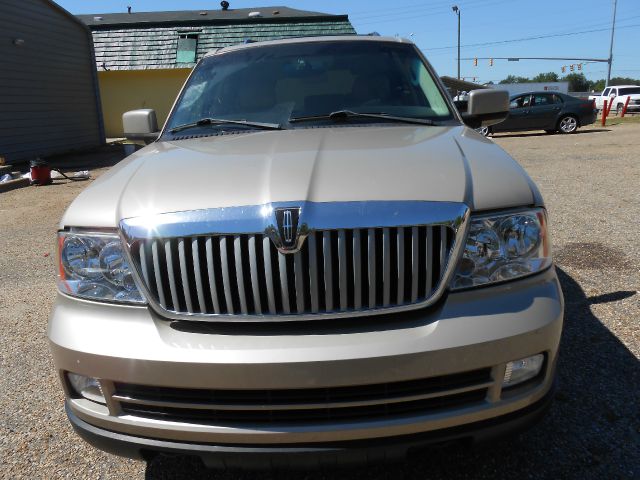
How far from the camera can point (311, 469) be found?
69.6 inches

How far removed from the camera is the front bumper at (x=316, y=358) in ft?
5.56

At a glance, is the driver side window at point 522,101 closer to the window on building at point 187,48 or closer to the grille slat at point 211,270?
the window on building at point 187,48

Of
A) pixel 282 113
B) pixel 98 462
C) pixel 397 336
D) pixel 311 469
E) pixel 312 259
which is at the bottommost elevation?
pixel 98 462

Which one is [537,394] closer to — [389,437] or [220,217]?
[389,437]

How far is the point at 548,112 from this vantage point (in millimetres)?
18938

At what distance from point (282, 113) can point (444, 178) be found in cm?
146

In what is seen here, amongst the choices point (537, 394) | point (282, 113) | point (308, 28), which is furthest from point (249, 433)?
point (308, 28)

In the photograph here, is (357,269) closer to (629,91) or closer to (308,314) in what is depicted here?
(308,314)

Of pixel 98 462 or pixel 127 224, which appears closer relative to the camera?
pixel 127 224

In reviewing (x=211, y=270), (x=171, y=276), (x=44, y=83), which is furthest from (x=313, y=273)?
(x=44, y=83)

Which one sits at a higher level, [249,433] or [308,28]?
[308,28]

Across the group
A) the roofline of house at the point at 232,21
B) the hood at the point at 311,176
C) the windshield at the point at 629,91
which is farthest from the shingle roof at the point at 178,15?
the hood at the point at 311,176

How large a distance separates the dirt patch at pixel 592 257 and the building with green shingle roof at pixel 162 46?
19.4m

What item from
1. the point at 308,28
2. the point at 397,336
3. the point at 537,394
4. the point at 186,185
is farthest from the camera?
the point at 308,28
